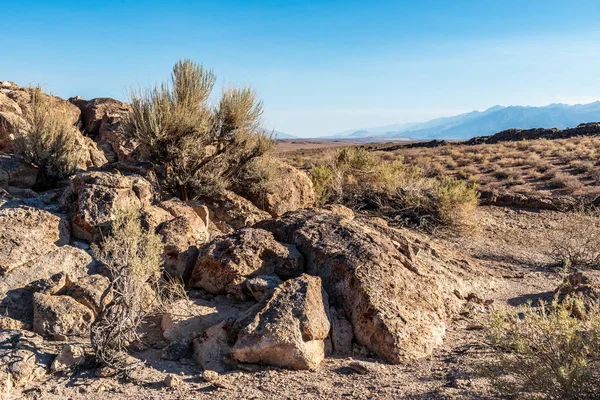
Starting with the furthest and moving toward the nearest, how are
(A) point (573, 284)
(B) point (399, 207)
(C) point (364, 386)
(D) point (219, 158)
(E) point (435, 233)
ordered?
1. (B) point (399, 207)
2. (E) point (435, 233)
3. (D) point (219, 158)
4. (A) point (573, 284)
5. (C) point (364, 386)

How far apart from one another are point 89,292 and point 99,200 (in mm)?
1310

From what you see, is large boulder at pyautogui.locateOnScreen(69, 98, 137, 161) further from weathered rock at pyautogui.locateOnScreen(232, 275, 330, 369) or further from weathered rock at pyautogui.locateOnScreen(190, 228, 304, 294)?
weathered rock at pyautogui.locateOnScreen(232, 275, 330, 369)

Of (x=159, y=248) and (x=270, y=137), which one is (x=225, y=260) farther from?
(x=270, y=137)

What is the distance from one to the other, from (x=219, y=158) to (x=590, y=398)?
5.86 meters

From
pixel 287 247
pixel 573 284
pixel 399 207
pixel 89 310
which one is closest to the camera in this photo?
pixel 89 310

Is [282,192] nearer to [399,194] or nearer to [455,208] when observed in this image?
[399,194]

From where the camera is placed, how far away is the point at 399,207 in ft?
31.9

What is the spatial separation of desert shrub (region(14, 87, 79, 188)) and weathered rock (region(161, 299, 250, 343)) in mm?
3282

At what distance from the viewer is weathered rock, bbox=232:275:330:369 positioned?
3670 millimetres

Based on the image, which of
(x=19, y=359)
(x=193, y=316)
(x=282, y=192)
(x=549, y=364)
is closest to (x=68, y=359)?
(x=19, y=359)

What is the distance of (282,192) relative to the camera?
7.72 metres

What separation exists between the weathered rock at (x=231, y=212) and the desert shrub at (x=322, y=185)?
2.28 m

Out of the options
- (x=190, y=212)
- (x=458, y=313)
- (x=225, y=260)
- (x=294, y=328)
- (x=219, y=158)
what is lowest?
(x=458, y=313)

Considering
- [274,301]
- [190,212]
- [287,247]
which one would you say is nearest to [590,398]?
[274,301]
